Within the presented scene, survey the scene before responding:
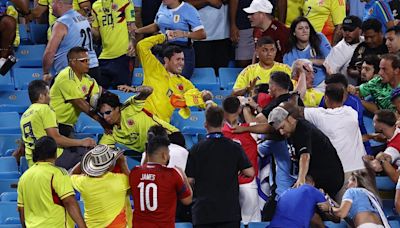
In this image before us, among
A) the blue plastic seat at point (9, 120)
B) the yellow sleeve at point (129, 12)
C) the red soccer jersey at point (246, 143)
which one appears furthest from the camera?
the yellow sleeve at point (129, 12)

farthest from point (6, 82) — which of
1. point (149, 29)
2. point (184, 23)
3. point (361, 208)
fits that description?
point (361, 208)

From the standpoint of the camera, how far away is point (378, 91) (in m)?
12.5

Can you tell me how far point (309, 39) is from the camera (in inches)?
528

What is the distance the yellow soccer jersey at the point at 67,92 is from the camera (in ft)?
39.3

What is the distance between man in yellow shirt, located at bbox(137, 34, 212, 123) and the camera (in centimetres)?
1240

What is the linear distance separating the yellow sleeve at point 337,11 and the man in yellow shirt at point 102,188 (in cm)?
498

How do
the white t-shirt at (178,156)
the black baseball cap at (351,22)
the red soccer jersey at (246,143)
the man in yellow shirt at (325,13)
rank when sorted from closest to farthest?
the white t-shirt at (178,156)
the red soccer jersey at (246,143)
the black baseball cap at (351,22)
the man in yellow shirt at (325,13)

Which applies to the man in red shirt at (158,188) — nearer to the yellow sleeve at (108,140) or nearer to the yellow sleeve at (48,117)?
the yellow sleeve at (48,117)

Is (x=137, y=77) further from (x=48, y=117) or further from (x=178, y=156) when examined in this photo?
(x=178, y=156)

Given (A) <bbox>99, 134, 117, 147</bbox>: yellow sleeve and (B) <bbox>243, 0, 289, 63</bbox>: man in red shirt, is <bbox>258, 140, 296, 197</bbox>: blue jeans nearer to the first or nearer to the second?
(A) <bbox>99, 134, 117, 147</bbox>: yellow sleeve

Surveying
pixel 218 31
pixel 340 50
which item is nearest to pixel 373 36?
pixel 340 50

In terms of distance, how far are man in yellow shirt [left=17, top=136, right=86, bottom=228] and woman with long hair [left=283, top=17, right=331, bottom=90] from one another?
13.2 feet

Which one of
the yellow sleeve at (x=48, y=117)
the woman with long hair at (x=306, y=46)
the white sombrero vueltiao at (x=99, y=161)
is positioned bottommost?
the white sombrero vueltiao at (x=99, y=161)

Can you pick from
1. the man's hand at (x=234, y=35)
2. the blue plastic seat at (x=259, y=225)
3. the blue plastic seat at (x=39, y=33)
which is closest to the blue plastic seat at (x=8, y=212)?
the blue plastic seat at (x=259, y=225)
